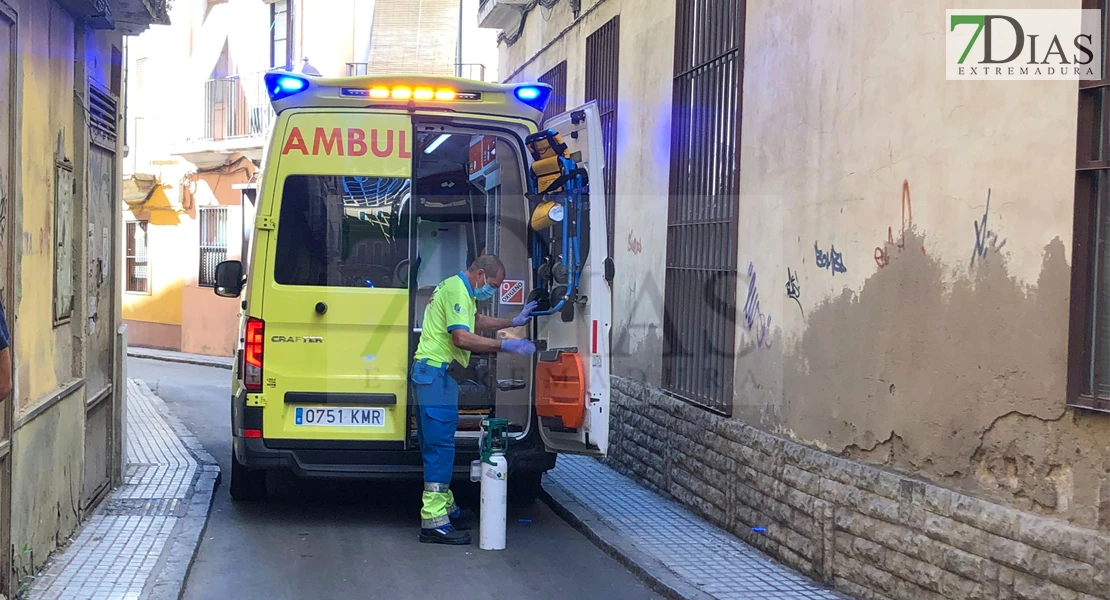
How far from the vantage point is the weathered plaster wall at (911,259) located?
4441 millimetres

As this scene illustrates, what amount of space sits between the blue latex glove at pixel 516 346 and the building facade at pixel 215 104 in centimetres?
1448

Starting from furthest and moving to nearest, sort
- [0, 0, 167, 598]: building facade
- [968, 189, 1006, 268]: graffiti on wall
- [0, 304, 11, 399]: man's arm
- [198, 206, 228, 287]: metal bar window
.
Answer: [198, 206, 228, 287]: metal bar window
[0, 0, 167, 598]: building facade
[968, 189, 1006, 268]: graffiti on wall
[0, 304, 11, 399]: man's arm

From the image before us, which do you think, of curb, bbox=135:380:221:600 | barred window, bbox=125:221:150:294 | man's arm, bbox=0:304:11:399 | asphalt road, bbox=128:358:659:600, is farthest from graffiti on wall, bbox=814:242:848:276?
barred window, bbox=125:221:150:294

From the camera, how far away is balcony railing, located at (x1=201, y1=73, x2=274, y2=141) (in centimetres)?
2291

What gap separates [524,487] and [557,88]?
5.75 m

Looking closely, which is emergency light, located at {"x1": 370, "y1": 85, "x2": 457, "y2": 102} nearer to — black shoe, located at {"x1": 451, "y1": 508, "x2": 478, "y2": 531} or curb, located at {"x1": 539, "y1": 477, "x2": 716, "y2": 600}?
black shoe, located at {"x1": 451, "y1": 508, "x2": 478, "y2": 531}

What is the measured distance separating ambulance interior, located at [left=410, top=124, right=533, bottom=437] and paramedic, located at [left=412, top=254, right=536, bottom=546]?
0.97 feet

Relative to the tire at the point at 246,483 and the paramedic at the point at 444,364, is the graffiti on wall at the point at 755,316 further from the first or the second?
the tire at the point at 246,483

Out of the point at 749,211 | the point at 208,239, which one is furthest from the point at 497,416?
the point at 208,239

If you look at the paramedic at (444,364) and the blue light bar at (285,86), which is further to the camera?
the blue light bar at (285,86)

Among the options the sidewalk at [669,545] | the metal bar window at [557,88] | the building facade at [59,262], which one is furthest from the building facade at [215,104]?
the sidewalk at [669,545]

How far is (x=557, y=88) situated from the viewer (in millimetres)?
12516

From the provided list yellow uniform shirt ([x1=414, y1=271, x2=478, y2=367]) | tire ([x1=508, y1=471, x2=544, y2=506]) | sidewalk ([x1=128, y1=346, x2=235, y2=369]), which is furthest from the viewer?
sidewalk ([x1=128, y1=346, x2=235, y2=369])

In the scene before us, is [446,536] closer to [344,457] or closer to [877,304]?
[344,457]
